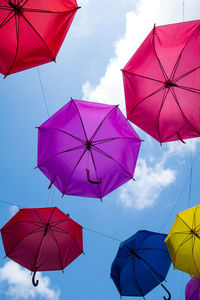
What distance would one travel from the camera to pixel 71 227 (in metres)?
7.58

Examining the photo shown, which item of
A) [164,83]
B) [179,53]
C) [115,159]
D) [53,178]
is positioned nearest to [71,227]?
[53,178]

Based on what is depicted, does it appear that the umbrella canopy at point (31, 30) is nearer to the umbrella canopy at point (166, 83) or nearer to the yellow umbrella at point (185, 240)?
the umbrella canopy at point (166, 83)

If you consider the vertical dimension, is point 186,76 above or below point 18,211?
above

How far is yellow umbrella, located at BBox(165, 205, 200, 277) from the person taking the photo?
23.0ft

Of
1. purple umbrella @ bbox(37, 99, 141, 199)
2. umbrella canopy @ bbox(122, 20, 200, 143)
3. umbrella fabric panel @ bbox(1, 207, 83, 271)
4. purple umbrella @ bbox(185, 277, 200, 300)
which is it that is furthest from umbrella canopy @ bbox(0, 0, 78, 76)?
purple umbrella @ bbox(185, 277, 200, 300)

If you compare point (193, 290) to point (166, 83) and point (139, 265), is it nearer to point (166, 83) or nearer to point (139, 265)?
point (139, 265)

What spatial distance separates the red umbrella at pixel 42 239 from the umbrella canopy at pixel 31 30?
4156mm

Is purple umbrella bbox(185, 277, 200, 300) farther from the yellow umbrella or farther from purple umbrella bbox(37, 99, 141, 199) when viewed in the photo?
purple umbrella bbox(37, 99, 141, 199)

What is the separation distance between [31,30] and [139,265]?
765 cm

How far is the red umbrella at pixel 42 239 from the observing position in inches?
289

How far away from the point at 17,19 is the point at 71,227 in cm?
573

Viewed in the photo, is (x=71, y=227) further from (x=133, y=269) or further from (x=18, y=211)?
(x=133, y=269)

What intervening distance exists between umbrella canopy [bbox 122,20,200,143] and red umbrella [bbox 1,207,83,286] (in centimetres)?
377

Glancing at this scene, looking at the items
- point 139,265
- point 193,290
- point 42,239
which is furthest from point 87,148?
point 193,290
